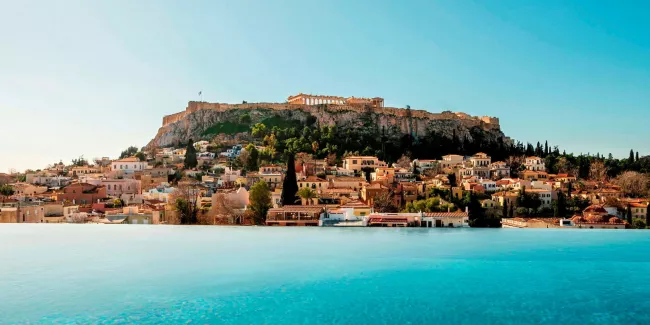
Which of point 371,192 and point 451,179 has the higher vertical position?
point 451,179

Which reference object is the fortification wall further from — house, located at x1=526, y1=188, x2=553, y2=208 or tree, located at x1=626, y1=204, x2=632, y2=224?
tree, located at x1=626, y1=204, x2=632, y2=224

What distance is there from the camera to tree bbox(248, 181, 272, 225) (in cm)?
2481

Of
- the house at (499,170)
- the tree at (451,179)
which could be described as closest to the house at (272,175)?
the tree at (451,179)

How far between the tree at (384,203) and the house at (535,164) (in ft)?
55.9

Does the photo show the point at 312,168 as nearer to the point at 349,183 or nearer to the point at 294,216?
the point at 349,183

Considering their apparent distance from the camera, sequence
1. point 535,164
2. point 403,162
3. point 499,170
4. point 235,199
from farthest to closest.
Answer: point 403,162 → point 535,164 → point 499,170 → point 235,199

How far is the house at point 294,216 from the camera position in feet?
76.6

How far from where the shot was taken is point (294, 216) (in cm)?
2370

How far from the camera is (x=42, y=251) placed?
15641mm

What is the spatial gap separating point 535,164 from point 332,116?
65.0ft

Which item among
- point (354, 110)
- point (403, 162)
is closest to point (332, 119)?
point (354, 110)

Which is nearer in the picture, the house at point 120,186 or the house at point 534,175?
the house at point 120,186

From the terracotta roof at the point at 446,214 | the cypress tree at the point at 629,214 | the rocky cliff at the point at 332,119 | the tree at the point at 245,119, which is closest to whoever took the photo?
the terracotta roof at the point at 446,214

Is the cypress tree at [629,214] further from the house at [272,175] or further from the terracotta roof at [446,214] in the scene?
the house at [272,175]
